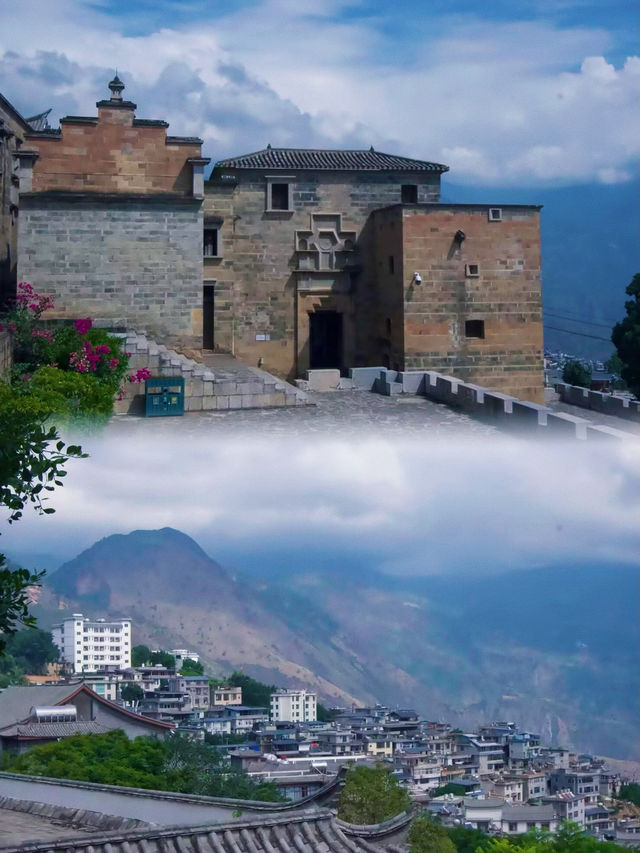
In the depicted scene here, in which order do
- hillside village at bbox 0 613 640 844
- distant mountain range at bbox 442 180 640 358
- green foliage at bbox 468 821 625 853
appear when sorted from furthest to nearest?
distant mountain range at bbox 442 180 640 358 → hillside village at bbox 0 613 640 844 → green foliage at bbox 468 821 625 853

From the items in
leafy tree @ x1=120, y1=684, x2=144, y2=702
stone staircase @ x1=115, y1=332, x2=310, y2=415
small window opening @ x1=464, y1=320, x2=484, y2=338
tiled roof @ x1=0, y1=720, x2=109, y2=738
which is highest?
small window opening @ x1=464, y1=320, x2=484, y2=338

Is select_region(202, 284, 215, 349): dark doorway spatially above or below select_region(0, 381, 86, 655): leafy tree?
above

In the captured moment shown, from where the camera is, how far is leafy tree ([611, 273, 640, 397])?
36.2 meters

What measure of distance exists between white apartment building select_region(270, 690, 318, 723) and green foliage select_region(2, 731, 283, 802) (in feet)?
32.0

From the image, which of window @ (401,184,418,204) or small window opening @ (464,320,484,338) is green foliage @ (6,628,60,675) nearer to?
window @ (401,184,418,204)

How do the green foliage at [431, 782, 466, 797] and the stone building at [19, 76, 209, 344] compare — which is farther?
the green foliage at [431, 782, 466, 797]

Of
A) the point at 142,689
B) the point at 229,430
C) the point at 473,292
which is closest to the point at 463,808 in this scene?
the point at 142,689

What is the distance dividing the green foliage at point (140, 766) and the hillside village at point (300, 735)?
119 cm

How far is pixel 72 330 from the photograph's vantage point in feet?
63.7

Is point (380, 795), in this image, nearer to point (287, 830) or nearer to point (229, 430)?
point (229, 430)

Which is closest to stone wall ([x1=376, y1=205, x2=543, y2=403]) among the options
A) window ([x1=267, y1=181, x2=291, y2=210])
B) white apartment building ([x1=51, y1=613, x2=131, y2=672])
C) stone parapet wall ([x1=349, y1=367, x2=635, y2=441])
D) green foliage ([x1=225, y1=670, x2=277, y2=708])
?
stone parapet wall ([x1=349, y1=367, x2=635, y2=441])

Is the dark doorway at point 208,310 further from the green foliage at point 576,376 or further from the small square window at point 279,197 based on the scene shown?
the green foliage at point 576,376

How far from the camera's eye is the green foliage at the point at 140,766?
76.3 ft

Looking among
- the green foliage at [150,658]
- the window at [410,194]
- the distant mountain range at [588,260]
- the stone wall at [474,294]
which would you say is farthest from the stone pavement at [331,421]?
the distant mountain range at [588,260]
